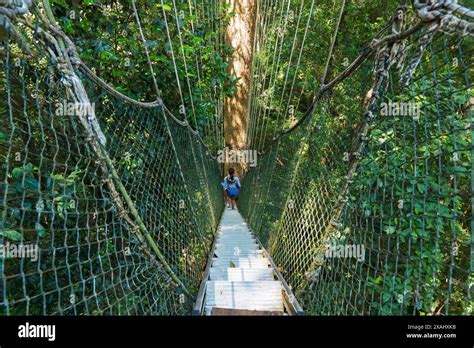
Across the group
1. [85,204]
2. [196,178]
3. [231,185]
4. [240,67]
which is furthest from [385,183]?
[240,67]

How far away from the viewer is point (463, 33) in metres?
0.86

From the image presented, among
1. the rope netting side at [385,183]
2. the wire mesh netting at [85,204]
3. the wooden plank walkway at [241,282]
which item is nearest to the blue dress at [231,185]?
the wooden plank walkway at [241,282]

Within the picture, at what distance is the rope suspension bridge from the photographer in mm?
914

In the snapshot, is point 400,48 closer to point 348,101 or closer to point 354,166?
point 354,166

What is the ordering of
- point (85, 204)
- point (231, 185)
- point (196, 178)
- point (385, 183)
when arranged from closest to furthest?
point (385, 183) < point (85, 204) < point (196, 178) < point (231, 185)

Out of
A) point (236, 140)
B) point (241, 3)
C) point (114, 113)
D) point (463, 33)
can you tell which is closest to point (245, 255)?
point (114, 113)

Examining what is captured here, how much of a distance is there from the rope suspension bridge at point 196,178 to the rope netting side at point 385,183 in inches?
0.5

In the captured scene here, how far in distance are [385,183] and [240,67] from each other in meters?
5.29

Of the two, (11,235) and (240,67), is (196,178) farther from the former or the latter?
(240,67)

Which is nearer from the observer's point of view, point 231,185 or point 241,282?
point 241,282

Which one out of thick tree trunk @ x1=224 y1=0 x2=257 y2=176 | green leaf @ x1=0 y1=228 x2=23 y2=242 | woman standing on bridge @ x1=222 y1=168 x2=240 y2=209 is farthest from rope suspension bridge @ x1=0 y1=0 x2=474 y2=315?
thick tree trunk @ x1=224 y1=0 x2=257 y2=176

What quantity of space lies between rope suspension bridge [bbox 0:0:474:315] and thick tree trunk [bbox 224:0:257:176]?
3.23 meters

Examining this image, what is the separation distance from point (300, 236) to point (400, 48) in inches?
44.8

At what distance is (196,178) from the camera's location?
2840 mm
